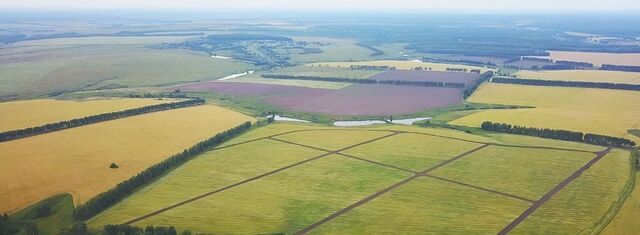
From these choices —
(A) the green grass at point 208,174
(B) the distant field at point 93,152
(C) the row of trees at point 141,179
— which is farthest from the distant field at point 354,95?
(A) the green grass at point 208,174

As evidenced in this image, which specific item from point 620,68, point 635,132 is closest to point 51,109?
point 635,132

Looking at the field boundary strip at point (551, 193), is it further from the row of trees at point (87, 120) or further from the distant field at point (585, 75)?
the distant field at point (585, 75)

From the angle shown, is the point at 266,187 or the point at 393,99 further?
the point at 393,99

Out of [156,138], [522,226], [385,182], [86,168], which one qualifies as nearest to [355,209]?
[385,182]

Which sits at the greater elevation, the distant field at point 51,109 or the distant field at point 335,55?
the distant field at point 335,55

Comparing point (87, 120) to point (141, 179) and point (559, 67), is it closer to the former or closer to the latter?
point (141, 179)

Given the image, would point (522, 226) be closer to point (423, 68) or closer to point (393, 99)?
point (393, 99)

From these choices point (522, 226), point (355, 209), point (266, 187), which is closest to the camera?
point (522, 226)
